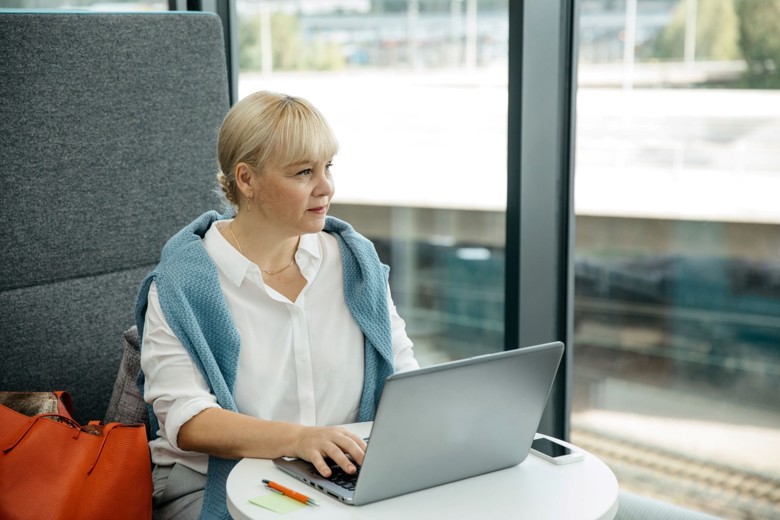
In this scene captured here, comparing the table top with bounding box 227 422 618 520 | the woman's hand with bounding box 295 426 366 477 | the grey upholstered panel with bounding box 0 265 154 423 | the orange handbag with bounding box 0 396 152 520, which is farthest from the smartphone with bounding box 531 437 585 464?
the grey upholstered panel with bounding box 0 265 154 423

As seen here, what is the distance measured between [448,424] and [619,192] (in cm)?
273

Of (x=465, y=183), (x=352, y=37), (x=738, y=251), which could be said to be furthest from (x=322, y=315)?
(x=465, y=183)

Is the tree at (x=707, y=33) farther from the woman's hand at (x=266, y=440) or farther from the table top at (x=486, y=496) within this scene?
the woman's hand at (x=266, y=440)

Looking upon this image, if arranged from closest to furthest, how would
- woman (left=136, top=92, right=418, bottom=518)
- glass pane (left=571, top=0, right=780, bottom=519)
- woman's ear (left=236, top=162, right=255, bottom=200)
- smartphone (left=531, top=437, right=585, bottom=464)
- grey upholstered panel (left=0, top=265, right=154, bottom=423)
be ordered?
1. smartphone (left=531, top=437, right=585, bottom=464)
2. woman (left=136, top=92, right=418, bottom=518)
3. woman's ear (left=236, top=162, right=255, bottom=200)
4. grey upholstered panel (left=0, top=265, right=154, bottom=423)
5. glass pane (left=571, top=0, right=780, bottom=519)

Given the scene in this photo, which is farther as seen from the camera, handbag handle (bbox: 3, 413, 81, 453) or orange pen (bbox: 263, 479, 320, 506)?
handbag handle (bbox: 3, 413, 81, 453)

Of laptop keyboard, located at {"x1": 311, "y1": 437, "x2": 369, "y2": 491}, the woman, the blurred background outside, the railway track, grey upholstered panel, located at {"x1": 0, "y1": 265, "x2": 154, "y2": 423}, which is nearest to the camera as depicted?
laptop keyboard, located at {"x1": 311, "y1": 437, "x2": 369, "y2": 491}

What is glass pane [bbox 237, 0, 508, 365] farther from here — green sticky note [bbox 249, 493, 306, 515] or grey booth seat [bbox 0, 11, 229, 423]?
green sticky note [bbox 249, 493, 306, 515]

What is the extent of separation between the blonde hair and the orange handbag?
1.80 ft

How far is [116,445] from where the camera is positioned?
1.49 metres

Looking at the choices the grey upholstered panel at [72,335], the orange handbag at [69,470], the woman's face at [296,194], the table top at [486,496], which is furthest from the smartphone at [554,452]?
the grey upholstered panel at [72,335]

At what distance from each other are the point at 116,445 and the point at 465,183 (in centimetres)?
501

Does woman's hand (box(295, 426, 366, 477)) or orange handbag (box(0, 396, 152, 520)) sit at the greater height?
woman's hand (box(295, 426, 366, 477))

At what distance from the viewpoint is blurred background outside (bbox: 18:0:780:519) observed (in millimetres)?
2750

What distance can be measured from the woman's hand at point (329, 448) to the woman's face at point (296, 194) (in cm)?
42
